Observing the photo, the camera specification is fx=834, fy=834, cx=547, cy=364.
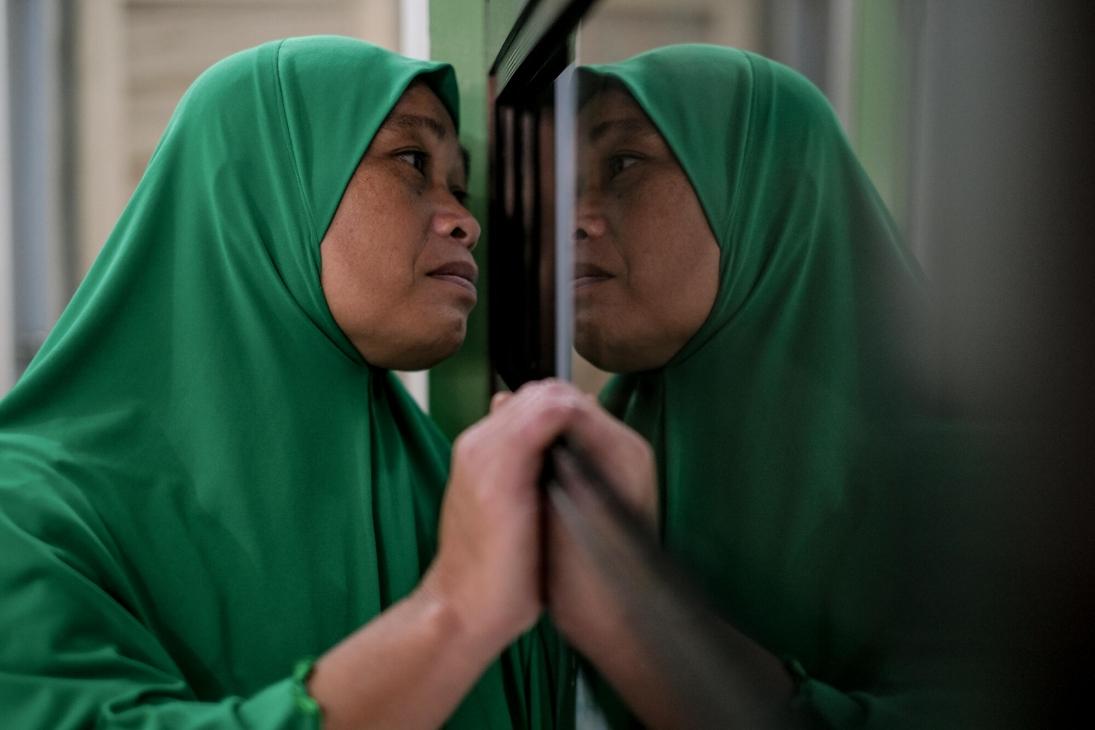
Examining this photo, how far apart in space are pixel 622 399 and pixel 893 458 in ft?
1.20

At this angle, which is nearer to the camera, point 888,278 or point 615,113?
point 888,278

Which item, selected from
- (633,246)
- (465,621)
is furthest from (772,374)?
(465,621)

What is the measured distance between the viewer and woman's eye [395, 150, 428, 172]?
1.02 metres

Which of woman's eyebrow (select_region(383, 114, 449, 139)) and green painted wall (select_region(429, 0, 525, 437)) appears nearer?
woman's eyebrow (select_region(383, 114, 449, 139))

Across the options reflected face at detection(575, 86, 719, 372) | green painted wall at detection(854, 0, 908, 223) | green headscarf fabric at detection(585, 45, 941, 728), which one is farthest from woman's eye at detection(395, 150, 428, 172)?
green painted wall at detection(854, 0, 908, 223)

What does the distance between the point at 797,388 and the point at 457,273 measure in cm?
79

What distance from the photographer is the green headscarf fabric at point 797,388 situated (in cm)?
25

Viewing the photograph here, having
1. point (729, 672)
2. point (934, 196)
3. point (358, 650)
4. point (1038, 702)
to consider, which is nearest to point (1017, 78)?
point (934, 196)

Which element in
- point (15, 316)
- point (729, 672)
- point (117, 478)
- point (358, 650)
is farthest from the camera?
point (15, 316)

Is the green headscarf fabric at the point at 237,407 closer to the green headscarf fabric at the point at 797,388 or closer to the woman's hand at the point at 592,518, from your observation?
the woman's hand at the point at 592,518

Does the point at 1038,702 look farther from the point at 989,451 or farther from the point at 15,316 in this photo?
the point at 15,316

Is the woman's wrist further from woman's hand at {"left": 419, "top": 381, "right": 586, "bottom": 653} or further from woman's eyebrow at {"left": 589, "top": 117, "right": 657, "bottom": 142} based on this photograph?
woman's eyebrow at {"left": 589, "top": 117, "right": 657, "bottom": 142}

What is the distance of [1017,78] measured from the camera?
193 millimetres

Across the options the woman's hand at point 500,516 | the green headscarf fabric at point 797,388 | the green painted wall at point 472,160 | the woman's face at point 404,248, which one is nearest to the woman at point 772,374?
the green headscarf fabric at point 797,388
